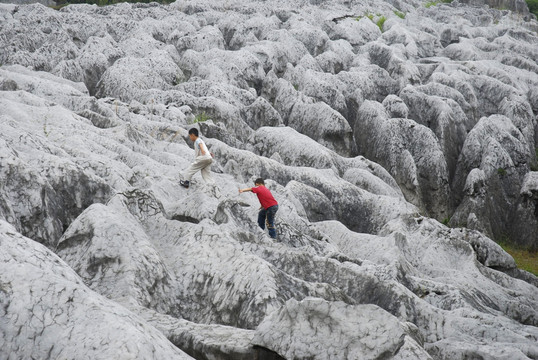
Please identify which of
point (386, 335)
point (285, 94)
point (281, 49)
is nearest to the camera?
point (386, 335)

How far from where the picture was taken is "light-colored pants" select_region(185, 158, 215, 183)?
21.9m

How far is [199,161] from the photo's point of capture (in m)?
21.8

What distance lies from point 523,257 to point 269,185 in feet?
82.5

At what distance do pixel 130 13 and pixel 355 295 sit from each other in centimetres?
7375

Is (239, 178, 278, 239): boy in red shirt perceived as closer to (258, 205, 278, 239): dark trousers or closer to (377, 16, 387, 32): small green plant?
(258, 205, 278, 239): dark trousers

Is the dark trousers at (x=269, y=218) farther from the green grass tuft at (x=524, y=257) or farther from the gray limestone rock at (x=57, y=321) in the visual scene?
the green grass tuft at (x=524, y=257)

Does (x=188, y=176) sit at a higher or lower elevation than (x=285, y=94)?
higher

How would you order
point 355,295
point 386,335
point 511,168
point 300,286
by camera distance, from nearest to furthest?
point 386,335 < point 300,286 < point 355,295 < point 511,168

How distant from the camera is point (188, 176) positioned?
2272cm

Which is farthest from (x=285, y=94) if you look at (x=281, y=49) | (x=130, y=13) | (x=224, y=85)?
(x=130, y=13)

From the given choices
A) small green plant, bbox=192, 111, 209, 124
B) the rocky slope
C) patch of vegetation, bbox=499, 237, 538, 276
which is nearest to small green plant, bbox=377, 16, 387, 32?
the rocky slope

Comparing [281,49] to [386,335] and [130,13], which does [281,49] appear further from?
[386,335]

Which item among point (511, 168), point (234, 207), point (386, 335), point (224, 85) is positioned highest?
point (386, 335)

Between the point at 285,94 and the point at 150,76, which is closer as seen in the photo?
the point at 150,76
